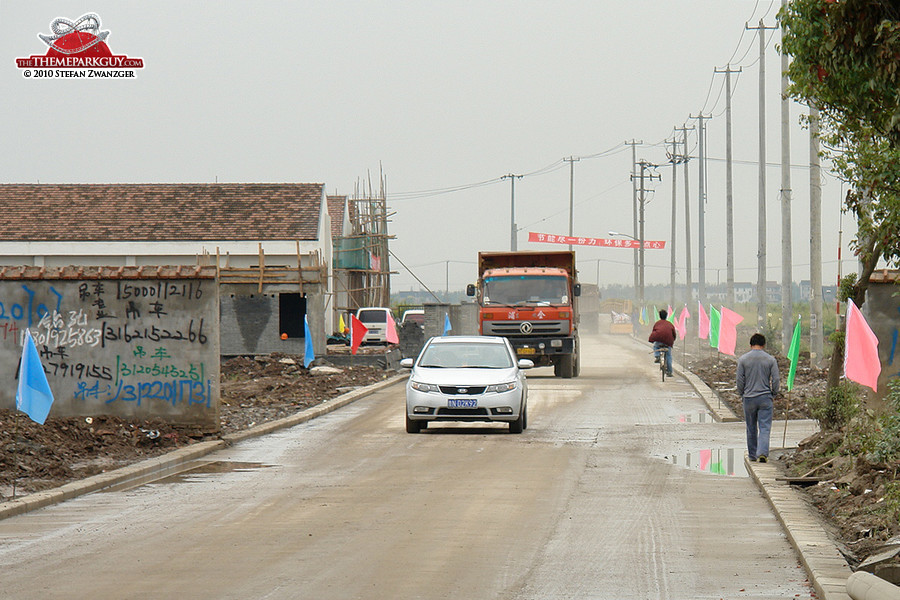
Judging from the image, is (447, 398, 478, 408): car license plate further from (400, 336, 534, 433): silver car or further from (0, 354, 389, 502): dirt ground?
(0, 354, 389, 502): dirt ground

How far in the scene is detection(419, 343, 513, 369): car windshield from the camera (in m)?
21.0

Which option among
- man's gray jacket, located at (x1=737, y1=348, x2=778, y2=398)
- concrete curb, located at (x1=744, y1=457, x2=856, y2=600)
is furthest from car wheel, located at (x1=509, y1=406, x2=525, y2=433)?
concrete curb, located at (x1=744, y1=457, x2=856, y2=600)

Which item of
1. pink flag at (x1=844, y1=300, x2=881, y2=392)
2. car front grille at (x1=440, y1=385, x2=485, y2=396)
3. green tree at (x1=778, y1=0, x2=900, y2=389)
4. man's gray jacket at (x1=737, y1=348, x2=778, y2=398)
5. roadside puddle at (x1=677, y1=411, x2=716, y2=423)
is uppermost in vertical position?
green tree at (x1=778, y1=0, x2=900, y2=389)

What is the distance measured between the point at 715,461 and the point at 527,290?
59.3ft

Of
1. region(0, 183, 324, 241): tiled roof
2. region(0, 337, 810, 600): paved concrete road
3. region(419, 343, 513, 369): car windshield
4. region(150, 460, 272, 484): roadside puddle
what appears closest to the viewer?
region(0, 337, 810, 600): paved concrete road

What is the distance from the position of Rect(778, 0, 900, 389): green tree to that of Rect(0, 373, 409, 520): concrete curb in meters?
8.25

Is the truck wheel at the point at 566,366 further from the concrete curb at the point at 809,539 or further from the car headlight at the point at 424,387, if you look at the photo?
the concrete curb at the point at 809,539

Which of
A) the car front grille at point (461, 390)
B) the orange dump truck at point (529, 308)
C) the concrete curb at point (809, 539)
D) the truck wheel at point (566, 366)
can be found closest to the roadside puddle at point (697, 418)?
the car front grille at point (461, 390)

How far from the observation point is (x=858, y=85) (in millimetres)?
10094

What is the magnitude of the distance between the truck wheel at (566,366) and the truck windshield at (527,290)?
78.4 inches

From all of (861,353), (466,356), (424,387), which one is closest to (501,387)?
(424,387)

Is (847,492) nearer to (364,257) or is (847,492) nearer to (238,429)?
(238,429)

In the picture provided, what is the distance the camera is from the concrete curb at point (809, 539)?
8281 mm

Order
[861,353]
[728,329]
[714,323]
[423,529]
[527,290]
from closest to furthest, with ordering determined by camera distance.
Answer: [423,529]
[861,353]
[728,329]
[527,290]
[714,323]
